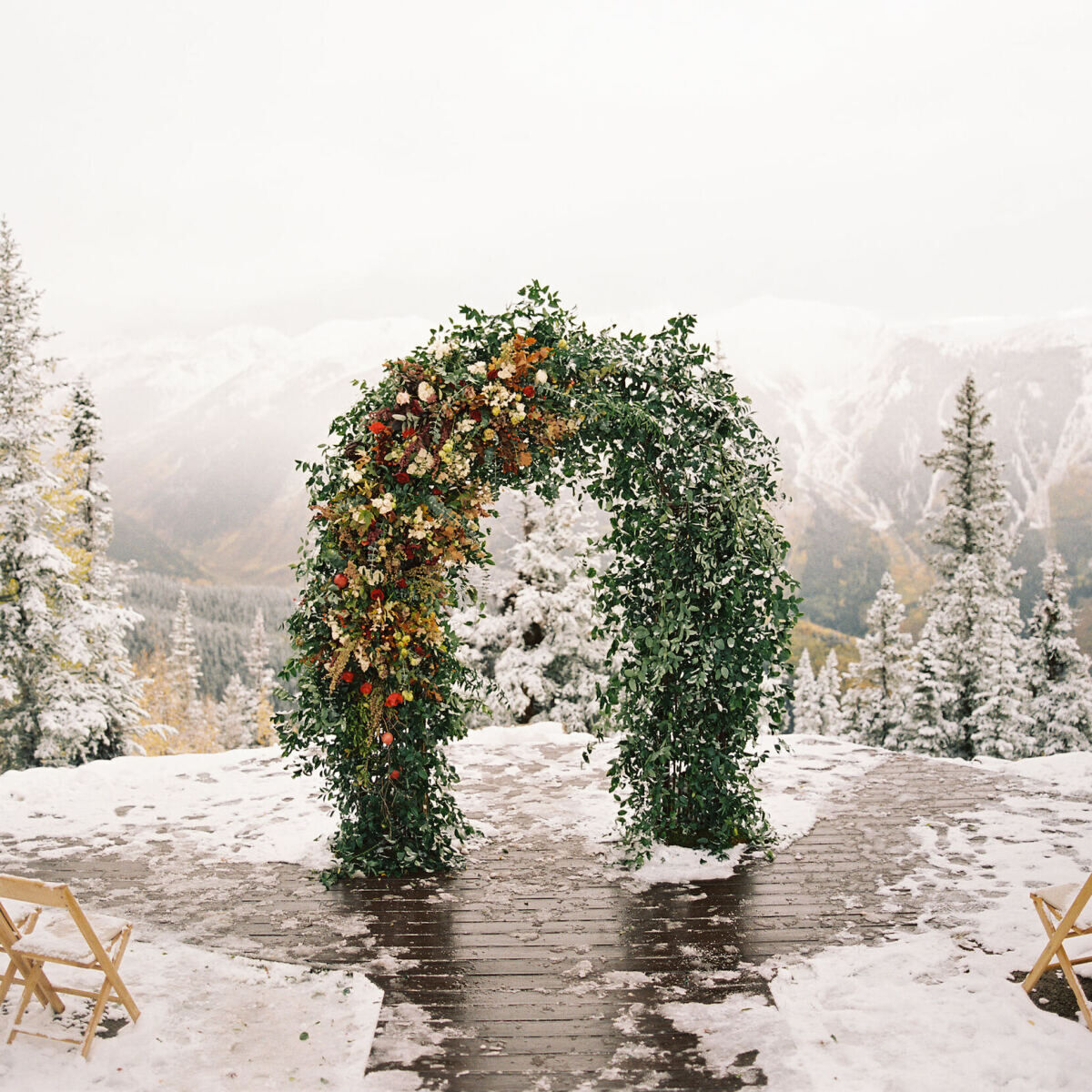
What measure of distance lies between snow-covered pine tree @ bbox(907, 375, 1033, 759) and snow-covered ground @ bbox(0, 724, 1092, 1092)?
9.97 meters

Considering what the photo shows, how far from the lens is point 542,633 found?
51.6 ft

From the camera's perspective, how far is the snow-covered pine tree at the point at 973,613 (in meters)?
16.2

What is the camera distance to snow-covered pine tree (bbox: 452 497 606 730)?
15000mm

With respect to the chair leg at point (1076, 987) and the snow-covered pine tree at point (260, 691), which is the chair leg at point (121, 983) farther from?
the snow-covered pine tree at point (260, 691)

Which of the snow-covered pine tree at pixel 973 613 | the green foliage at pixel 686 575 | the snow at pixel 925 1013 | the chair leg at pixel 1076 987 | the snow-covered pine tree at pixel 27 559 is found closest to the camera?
the snow at pixel 925 1013

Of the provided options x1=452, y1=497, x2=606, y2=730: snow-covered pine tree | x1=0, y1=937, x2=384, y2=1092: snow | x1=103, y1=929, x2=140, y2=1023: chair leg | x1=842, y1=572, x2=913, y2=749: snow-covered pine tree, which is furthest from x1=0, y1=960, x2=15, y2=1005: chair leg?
x1=842, y1=572, x2=913, y2=749: snow-covered pine tree

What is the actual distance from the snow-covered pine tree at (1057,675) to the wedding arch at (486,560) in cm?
1439

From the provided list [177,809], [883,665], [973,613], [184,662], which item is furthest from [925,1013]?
[184,662]

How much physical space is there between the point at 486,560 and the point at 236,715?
1839 inches

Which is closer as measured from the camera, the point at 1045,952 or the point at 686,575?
the point at 1045,952

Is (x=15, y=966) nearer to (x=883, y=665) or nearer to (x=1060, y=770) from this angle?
(x=1060, y=770)

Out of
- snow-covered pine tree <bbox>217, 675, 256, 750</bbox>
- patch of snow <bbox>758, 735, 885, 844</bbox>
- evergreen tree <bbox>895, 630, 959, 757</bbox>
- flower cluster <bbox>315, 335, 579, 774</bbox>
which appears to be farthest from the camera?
snow-covered pine tree <bbox>217, 675, 256, 750</bbox>

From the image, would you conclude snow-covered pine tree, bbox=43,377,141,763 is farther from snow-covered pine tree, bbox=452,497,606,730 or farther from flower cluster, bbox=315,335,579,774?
flower cluster, bbox=315,335,579,774

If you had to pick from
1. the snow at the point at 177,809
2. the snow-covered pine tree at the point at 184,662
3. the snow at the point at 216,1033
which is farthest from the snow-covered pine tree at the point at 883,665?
the snow-covered pine tree at the point at 184,662
